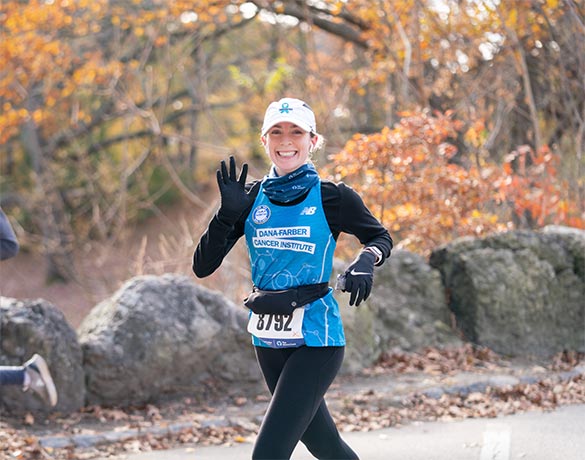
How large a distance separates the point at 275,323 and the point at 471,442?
2777 millimetres

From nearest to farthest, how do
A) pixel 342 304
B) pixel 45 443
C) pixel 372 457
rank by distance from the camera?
pixel 372 457 → pixel 45 443 → pixel 342 304

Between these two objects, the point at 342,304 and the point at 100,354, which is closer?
the point at 100,354

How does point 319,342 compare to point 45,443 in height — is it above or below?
above

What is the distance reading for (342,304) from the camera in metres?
8.40

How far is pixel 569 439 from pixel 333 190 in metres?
3.00

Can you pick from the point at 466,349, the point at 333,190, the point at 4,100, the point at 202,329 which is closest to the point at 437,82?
the point at 466,349

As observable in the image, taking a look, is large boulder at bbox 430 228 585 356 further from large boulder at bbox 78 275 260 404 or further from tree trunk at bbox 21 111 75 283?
tree trunk at bbox 21 111 75 283

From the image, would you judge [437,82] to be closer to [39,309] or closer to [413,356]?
[413,356]

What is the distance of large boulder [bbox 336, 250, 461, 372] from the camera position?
334 inches

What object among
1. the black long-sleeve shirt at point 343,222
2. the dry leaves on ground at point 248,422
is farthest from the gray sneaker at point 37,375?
the black long-sleeve shirt at point 343,222

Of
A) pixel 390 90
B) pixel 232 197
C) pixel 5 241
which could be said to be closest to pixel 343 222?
pixel 232 197

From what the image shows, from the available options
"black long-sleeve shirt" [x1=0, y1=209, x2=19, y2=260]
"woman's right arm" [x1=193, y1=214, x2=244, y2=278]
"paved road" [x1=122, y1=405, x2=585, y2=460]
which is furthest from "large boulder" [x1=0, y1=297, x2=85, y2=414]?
"woman's right arm" [x1=193, y1=214, x2=244, y2=278]

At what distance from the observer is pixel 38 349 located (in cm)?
714

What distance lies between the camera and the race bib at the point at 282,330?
3967 millimetres
